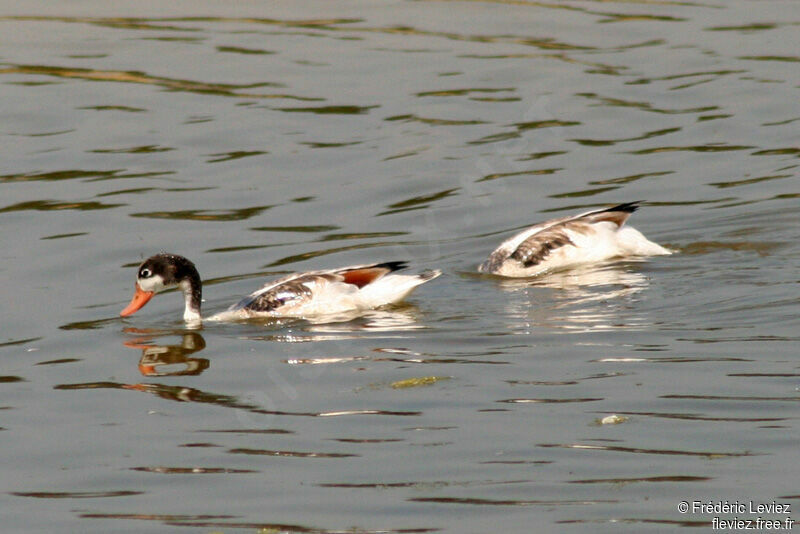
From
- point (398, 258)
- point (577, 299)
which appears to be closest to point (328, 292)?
point (398, 258)

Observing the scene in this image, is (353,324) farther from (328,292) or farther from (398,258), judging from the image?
(398,258)

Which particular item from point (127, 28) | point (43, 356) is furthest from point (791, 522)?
point (127, 28)

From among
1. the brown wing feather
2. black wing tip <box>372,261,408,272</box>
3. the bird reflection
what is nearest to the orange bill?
the bird reflection

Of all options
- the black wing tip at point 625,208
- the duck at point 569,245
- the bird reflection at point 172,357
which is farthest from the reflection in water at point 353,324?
the black wing tip at point 625,208

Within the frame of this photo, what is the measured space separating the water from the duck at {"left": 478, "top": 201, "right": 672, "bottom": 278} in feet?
1.01

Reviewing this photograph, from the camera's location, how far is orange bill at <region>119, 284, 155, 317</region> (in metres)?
13.2

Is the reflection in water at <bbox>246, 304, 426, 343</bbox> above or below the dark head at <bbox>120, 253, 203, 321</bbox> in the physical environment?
below

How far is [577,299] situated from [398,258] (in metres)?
2.60

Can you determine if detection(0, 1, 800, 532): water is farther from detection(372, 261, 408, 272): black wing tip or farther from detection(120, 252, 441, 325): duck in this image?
detection(372, 261, 408, 272): black wing tip

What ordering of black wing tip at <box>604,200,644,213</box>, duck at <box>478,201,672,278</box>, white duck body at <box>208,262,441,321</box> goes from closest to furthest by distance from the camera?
white duck body at <box>208,262,441,321</box>
black wing tip at <box>604,200,644,213</box>
duck at <box>478,201,672,278</box>

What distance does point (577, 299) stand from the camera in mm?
12875

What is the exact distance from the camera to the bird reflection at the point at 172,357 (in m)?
11.3

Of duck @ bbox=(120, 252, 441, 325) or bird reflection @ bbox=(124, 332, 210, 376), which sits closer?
bird reflection @ bbox=(124, 332, 210, 376)

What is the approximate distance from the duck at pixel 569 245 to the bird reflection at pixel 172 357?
10.5 ft
